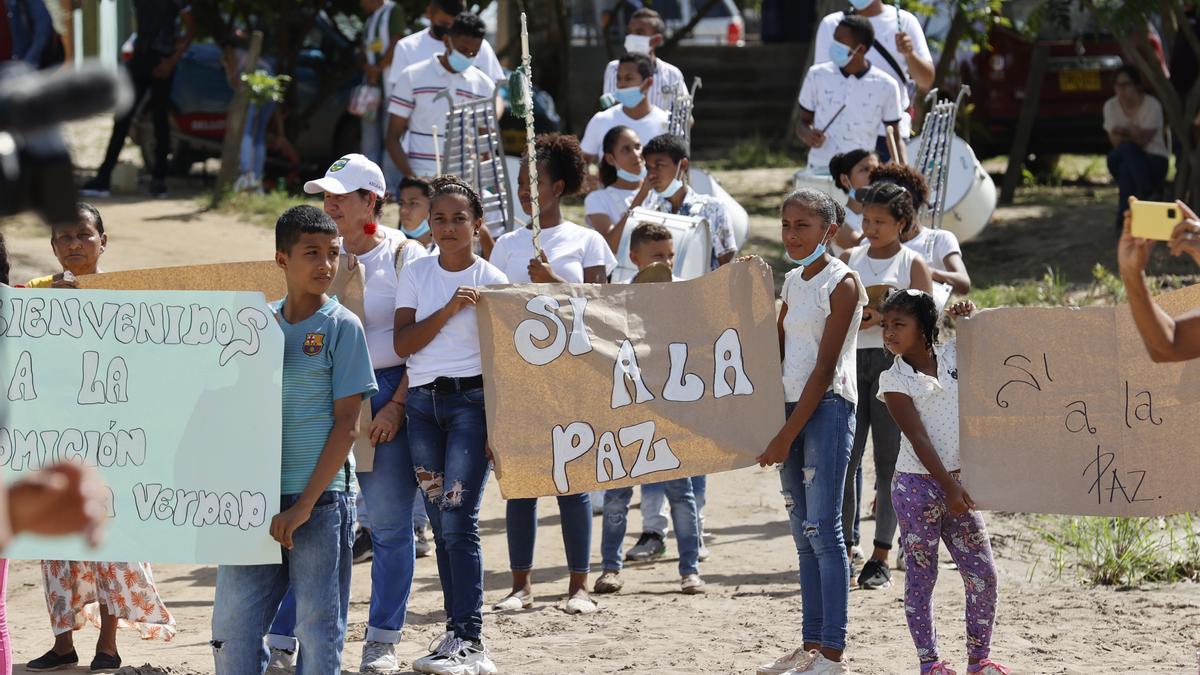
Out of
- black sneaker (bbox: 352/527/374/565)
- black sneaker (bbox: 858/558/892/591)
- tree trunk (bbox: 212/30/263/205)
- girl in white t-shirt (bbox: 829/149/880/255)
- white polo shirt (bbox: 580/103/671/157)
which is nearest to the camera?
black sneaker (bbox: 858/558/892/591)

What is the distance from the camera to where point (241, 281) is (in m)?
6.03

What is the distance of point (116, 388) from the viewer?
5.38 meters

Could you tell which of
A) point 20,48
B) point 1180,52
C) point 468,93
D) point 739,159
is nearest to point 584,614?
point 468,93

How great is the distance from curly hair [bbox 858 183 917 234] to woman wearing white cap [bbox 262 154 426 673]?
1945mm

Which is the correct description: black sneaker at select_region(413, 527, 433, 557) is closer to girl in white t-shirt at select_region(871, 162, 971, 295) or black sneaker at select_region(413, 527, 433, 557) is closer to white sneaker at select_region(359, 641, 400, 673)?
white sneaker at select_region(359, 641, 400, 673)

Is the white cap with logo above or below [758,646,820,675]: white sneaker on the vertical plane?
above

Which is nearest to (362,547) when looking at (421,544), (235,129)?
(421,544)

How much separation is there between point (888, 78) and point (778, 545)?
292 centimetres

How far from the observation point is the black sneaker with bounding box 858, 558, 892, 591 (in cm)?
740

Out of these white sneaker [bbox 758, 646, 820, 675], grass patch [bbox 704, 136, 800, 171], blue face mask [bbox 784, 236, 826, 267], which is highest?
blue face mask [bbox 784, 236, 826, 267]

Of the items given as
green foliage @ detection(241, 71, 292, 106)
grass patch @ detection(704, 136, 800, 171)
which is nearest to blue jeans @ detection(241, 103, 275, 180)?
green foliage @ detection(241, 71, 292, 106)

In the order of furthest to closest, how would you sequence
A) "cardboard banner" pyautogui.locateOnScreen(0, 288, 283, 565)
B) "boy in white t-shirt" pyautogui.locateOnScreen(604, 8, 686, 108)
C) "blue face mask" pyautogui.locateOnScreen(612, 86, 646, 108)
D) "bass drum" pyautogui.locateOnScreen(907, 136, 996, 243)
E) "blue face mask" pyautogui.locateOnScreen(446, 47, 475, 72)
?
"boy in white t-shirt" pyautogui.locateOnScreen(604, 8, 686, 108), "bass drum" pyautogui.locateOnScreen(907, 136, 996, 243), "blue face mask" pyautogui.locateOnScreen(446, 47, 475, 72), "blue face mask" pyautogui.locateOnScreen(612, 86, 646, 108), "cardboard banner" pyautogui.locateOnScreen(0, 288, 283, 565)

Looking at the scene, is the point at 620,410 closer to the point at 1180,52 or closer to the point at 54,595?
the point at 54,595

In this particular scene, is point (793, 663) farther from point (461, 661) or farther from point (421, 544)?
point (421, 544)
